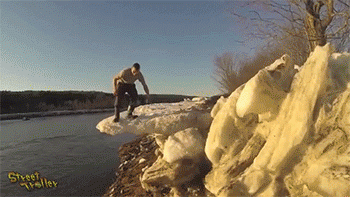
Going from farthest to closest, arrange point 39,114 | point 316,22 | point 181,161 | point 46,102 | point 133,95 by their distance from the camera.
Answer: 1. point 46,102
2. point 39,114
3. point 316,22
4. point 133,95
5. point 181,161

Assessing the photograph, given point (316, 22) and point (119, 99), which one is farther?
point (316, 22)

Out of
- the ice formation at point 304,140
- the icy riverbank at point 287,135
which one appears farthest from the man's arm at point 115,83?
the ice formation at point 304,140

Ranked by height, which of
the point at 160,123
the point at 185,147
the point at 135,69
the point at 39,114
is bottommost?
the point at 39,114

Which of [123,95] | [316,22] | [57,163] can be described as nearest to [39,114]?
[57,163]

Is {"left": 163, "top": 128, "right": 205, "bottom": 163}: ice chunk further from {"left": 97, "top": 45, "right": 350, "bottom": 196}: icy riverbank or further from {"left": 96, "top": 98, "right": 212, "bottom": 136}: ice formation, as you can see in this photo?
{"left": 97, "top": 45, "right": 350, "bottom": 196}: icy riverbank

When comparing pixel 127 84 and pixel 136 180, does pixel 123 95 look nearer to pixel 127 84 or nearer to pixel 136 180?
pixel 127 84

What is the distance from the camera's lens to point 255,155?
298 cm

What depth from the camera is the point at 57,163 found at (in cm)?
761

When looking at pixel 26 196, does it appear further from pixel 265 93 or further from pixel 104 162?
pixel 265 93

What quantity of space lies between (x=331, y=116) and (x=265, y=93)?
0.84 metres

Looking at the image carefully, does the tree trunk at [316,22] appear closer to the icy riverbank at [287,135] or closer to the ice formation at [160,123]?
the icy riverbank at [287,135]

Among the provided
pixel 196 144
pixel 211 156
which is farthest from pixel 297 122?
pixel 196 144

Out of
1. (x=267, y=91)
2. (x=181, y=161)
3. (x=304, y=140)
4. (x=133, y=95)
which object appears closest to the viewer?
(x=304, y=140)

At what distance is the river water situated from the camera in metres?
5.52
